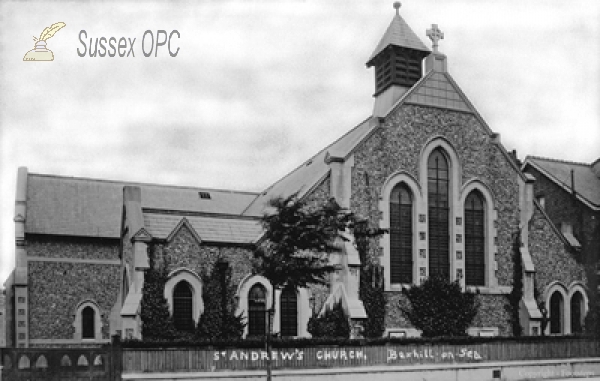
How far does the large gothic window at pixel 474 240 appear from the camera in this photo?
3397cm

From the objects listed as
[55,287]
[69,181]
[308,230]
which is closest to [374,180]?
[308,230]

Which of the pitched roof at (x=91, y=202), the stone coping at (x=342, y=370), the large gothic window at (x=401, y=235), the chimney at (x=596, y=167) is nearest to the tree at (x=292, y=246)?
the stone coping at (x=342, y=370)

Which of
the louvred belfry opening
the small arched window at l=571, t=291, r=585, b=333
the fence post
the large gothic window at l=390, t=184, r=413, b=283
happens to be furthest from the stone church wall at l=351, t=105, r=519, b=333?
the fence post

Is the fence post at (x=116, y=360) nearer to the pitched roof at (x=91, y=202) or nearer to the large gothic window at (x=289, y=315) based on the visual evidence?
the large gothic window at (x=289, y=315)

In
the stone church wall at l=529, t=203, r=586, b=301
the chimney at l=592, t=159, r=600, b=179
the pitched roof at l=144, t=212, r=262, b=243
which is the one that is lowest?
the stone church wall at l=529, t=203, r=586, b=301

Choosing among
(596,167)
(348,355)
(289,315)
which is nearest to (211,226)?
(289,315)

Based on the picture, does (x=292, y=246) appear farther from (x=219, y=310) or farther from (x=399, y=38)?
(x=399, y=38)

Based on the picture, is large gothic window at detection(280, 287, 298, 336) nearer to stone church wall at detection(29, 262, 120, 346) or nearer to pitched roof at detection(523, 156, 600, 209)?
stone church wall at detection(29, 262, 120, 346)

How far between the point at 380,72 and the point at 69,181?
23.1 m

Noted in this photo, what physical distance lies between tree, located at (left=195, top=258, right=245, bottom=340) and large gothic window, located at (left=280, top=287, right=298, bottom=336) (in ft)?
7.48

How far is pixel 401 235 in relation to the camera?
32719 mm

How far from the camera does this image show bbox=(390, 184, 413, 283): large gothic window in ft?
106

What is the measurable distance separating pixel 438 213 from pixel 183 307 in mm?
13723

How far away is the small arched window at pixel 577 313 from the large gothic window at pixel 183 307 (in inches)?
821
